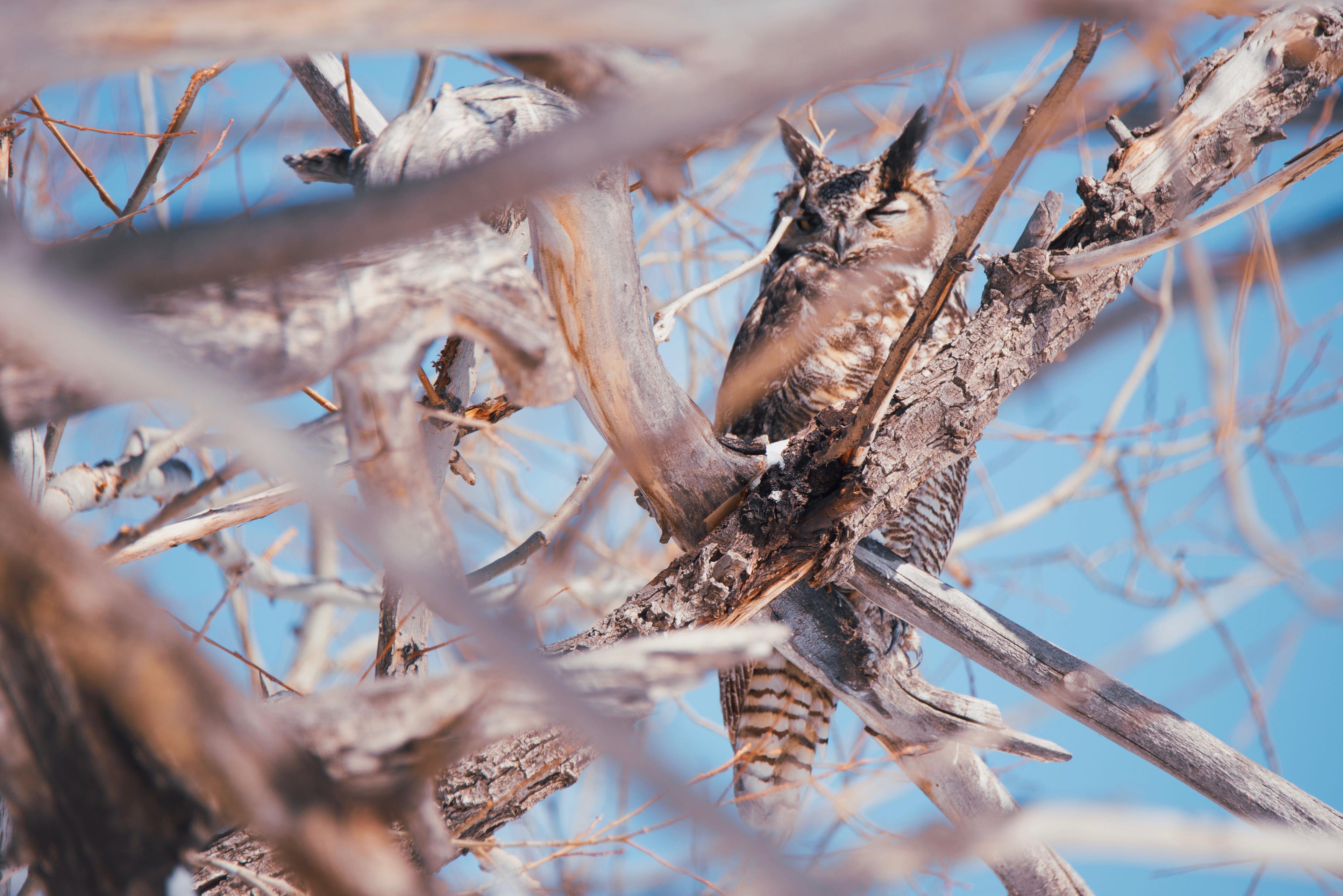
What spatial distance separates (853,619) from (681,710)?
5.81 feet

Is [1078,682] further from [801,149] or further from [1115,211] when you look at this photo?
[801,149]

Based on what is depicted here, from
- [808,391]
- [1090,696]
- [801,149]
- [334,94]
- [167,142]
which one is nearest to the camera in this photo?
[1090,696]

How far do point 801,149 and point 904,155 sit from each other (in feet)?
0.96

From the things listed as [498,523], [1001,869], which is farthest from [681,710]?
[1001,869]

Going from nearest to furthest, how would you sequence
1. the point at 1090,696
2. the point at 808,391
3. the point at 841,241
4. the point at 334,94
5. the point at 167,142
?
the point at 1090,696 < the point at 167,142 < the point at 334,94 < the point at 808,391 < the point at 841,241

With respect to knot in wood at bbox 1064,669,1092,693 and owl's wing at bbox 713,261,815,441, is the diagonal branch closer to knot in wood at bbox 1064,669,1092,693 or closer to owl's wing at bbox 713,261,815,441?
knot in wood at bbox 1064,669,1092,693

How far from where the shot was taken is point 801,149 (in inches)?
99.8

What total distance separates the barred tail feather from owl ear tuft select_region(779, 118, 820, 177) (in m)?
1.41

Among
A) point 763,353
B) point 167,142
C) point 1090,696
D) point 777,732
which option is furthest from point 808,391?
point 167,142

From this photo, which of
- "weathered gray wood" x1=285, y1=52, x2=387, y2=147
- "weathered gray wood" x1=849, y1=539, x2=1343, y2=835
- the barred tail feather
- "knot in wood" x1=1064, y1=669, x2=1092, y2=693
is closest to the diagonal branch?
"weathered gray wood" x1=849, y1=539, x2=1343, y2=835

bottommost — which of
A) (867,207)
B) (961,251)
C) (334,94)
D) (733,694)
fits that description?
(733,694)

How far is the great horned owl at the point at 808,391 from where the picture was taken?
2.05 m

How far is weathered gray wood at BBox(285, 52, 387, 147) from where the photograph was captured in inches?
65.6

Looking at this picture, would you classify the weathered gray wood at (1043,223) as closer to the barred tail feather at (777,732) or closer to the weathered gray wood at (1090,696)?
the weathered gray wood at (1090,696)
